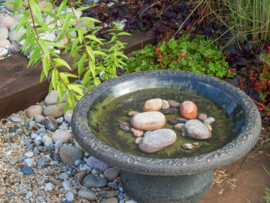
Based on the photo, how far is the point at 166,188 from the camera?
202cm

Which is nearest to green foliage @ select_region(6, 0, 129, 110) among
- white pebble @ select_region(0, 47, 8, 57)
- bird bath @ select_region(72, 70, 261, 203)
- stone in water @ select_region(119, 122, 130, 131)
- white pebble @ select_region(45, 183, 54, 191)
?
bird bath @ select_region(72, 70, 261, 203)

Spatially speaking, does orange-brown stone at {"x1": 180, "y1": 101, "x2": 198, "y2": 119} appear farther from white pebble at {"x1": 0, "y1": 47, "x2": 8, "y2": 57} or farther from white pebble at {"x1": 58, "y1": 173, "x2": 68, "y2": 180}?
white pebble at {"x1": 0, "y1": 47, "x2": 8, "y2": 57}

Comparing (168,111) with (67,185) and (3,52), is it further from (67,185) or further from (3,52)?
(3,52)

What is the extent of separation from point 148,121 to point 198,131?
34 cm

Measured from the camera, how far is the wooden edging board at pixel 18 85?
9.53ft

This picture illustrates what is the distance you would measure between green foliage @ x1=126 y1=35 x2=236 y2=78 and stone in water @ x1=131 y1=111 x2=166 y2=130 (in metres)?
1.36

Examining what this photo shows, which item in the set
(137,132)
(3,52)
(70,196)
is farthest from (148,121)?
(3,52)

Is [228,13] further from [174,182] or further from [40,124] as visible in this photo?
[40,124]

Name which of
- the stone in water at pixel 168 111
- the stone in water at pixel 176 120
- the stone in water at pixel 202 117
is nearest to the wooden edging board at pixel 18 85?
the stone in water at pixel 168 111

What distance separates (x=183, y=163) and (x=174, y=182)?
0.60 meters

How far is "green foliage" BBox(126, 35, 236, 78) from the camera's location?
3.11 m

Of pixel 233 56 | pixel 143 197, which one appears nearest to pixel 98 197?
pixel 143 197

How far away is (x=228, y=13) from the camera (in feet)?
11.1

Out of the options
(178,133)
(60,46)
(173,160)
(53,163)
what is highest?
(60,46)
